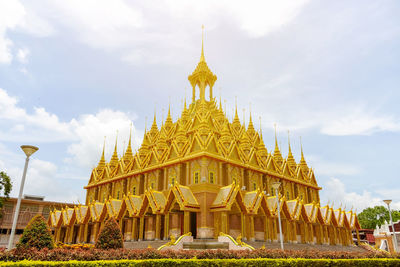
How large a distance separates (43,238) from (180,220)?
43.8ft

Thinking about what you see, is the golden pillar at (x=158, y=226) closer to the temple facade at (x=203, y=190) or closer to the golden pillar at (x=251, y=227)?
the temple facade at (x=203, y=190)

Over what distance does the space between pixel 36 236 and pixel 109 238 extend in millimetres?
3022

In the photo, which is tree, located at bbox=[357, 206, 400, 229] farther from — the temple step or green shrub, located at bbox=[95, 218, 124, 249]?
green shrub, located at bbox=[95, 218, 124, 249]

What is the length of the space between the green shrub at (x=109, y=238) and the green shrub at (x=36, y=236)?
2.05m

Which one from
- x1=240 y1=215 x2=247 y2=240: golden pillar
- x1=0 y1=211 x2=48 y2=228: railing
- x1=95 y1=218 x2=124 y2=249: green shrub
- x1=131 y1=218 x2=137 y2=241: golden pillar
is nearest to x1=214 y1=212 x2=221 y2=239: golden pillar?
x1=240 y1=215 x2=247 y2=240: golden pillar

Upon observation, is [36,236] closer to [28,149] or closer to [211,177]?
[28,149]

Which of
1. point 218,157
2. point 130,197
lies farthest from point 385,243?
point 130,197

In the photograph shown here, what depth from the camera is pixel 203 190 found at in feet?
80.6

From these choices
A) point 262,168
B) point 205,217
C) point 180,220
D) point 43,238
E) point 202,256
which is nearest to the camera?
point 202,256

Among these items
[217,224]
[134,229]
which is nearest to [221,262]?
[217,224]

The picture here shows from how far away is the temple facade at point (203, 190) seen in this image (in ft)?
80.2

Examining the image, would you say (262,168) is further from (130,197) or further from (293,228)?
(130,197)

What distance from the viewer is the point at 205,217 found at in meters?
23.7

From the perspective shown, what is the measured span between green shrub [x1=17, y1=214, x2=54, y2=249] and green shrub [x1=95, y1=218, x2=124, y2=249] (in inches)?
80.9
